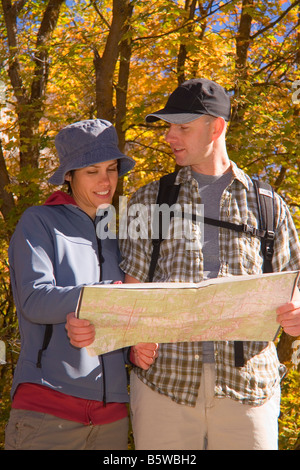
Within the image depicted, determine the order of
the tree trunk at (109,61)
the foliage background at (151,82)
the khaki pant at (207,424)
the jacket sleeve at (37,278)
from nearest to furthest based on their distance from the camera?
the jacket sleeve at (37,278) → the khaki pant at (207,424) → the tree trunk at (109,61) → the foliage background at (151,82)

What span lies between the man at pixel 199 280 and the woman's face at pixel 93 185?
150 mm

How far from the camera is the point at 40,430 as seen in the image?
2.44 metres

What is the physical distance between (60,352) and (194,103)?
133 cm

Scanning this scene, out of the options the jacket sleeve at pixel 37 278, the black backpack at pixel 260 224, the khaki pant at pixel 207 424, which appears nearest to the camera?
the jacket sleeve at pixel 37 278

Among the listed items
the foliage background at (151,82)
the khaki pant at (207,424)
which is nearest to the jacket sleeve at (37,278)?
the khaki pant at (207,424)

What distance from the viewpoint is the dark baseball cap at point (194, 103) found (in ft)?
9.35

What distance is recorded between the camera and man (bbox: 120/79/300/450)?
101 inches

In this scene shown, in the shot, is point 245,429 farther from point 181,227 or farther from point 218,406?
point 181,227

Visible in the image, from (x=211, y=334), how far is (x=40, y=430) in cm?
82

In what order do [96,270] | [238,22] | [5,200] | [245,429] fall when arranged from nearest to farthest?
[245,429] < [96,270] < [5,200] < [238,22]

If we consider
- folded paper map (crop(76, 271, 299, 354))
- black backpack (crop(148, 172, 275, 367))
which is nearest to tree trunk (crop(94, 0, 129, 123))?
black backpack (crop(148, 172, 275, 367))

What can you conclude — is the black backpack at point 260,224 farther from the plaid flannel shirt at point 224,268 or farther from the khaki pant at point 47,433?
the khaki pant at point 47,433
